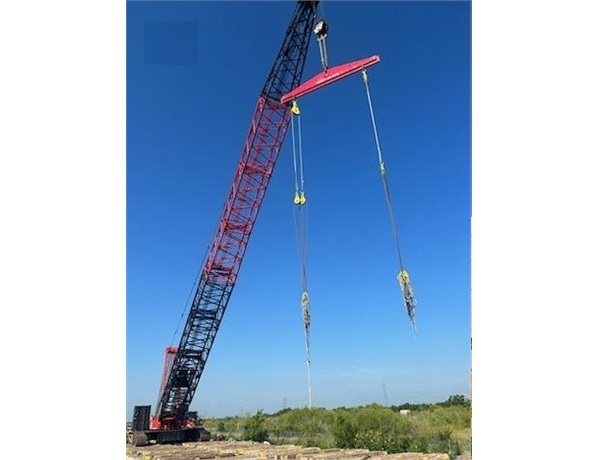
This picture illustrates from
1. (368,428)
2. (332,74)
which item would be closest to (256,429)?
(368,428)

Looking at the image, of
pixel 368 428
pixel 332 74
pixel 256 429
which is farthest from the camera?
pixel 256 429

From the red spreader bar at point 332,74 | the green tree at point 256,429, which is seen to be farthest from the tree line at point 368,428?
the red spreader bar at point 332,74

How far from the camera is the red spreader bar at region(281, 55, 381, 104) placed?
5250 millimetres

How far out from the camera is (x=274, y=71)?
26.7 ft

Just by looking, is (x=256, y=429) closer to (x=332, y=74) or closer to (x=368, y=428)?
(x=368, y=428)

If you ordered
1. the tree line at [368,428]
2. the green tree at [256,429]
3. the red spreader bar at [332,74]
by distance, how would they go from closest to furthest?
the red spreader bar at [332,74] < the tree line at [368,428] < the green tree at [256,429]

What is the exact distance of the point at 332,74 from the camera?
587cm

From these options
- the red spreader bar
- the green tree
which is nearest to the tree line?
the green tree

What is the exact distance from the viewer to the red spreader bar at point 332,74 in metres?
5.25

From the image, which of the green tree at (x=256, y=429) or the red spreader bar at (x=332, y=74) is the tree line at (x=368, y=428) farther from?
the red spreader bar at (x=332, y=74)
